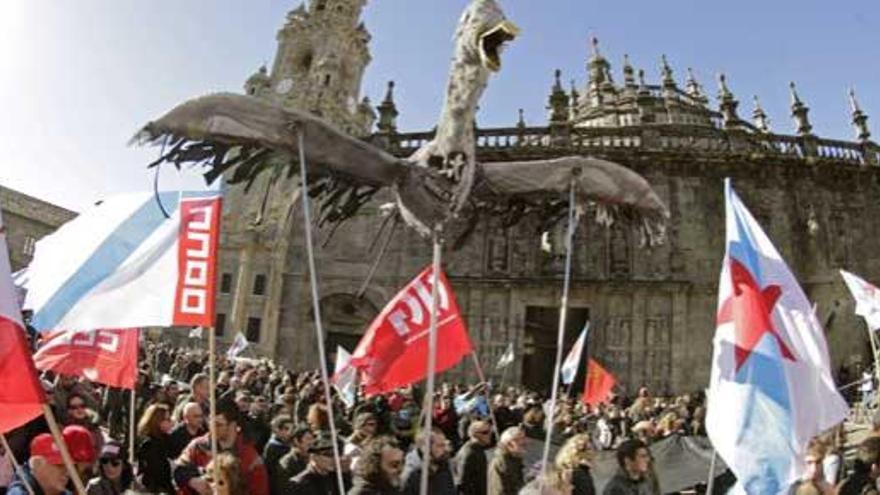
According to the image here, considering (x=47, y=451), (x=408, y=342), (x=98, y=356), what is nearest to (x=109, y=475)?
(x=47, y=451)

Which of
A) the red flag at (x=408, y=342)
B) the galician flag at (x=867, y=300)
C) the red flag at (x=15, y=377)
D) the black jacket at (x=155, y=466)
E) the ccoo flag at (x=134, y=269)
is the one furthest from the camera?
the galician flag at (x=867, y=300)

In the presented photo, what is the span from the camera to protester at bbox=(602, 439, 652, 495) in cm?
504

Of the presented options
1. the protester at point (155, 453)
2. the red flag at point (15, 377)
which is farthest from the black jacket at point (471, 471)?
the red flag at point (15, 377)

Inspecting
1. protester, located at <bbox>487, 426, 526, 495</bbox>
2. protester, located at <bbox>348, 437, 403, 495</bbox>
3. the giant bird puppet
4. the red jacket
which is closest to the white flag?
the red jacket

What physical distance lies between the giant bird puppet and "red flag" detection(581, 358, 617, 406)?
10.5 m

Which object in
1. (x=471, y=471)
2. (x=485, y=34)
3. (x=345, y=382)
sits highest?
(x=485, y=34)

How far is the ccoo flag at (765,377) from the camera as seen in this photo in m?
3.80

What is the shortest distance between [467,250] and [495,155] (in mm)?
3712

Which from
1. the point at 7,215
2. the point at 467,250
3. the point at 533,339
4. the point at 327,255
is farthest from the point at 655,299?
the point at 7,215

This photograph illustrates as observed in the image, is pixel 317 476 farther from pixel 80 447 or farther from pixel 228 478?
pixel 80 447

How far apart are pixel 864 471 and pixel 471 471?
12.0 feet

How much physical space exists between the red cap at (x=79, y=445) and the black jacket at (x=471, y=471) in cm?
328

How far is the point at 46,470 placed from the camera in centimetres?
367

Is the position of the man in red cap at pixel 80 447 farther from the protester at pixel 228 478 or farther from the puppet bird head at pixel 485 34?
the puppet bird head at pixel 485 34
